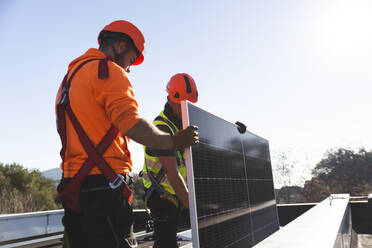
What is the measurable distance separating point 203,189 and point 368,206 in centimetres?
851

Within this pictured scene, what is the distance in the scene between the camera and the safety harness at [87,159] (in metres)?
1.84

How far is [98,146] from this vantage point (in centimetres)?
188

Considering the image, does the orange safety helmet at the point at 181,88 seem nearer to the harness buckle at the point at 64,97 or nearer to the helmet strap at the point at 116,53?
the helmet strap at the point at 116,53

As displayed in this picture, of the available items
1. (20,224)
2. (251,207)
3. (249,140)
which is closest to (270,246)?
(251,207)

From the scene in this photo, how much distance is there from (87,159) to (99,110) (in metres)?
0.33

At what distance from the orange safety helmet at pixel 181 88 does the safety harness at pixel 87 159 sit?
61.1 inches

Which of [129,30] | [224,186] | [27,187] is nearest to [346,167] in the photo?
[27,187]

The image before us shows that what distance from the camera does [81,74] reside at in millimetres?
1987

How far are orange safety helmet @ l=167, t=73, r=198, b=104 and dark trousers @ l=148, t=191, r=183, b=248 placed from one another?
45.0 inches

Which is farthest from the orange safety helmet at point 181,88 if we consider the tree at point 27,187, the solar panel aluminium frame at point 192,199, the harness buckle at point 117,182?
the tree at point 27,187

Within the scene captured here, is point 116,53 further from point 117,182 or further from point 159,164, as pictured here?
point 159,164

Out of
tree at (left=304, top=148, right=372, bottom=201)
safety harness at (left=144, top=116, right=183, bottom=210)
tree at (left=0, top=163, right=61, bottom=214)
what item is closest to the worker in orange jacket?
safety harness at (left=144, top=116, right=183, bottom=210)

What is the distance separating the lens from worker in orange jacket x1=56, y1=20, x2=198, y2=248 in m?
1.82

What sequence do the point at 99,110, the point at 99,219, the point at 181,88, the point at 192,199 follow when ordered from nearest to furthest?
1. the point at 99,219
2. the point at 99,110
3. the point at 192,199
4. the point at 181,88
